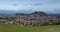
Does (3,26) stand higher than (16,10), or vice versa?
(16,10)

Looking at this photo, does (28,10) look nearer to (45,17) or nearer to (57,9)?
(45,17)

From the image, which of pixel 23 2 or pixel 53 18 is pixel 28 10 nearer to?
pixel 23 2

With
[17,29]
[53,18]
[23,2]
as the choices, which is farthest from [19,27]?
[53,18]

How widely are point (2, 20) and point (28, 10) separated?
0.87 m

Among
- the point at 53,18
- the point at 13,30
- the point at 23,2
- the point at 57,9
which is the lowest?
the point at 13,30

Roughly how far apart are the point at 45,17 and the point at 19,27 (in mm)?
873

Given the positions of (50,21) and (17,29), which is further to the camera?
(50,21)

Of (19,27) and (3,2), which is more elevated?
(3,2)

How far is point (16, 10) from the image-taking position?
379 centimetres

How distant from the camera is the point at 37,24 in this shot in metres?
3.64

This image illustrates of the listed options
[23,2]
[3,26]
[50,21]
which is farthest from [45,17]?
[3,26]

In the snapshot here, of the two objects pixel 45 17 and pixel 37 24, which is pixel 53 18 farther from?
pixel 37 24

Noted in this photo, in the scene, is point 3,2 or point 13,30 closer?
point 13,30

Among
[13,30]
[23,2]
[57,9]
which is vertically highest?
[23,2]
